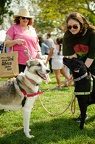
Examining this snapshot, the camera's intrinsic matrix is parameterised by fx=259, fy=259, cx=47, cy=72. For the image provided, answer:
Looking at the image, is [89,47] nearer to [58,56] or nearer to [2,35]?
[58,56]

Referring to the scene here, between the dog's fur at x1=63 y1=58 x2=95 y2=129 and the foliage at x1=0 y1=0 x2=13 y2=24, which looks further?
the foliage at x1=0 y1=0 x2=13 y2=24

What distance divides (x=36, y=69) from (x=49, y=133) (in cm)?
113

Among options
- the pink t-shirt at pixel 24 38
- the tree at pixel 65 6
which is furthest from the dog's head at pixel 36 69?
the tree at pixel 65 6

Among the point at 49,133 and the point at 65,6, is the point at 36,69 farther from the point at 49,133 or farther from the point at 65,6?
the point at 65,6

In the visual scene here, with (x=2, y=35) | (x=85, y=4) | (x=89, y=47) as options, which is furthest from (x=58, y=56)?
(x=85, y=4)

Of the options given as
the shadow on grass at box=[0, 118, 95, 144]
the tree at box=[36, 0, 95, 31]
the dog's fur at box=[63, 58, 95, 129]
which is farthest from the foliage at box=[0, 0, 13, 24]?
the dog's fur at box=[63, 58, 95, 129]

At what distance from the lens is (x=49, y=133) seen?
4.32 meters

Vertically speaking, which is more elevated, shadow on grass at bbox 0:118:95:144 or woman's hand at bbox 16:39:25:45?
woman's hand at bbox 16:39:25:45

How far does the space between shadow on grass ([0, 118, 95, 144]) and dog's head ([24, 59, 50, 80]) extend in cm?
97

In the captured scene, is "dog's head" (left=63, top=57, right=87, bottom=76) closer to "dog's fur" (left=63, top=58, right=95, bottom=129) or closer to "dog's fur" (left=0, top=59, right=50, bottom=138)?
"dog's fur" (left=63, top=58, right=95, bottom=129)

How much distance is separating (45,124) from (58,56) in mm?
4568

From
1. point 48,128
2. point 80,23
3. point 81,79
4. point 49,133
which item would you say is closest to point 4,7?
point 80,23

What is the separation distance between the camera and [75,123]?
15.8 feet

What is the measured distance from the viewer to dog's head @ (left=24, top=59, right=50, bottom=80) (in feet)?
13.1
